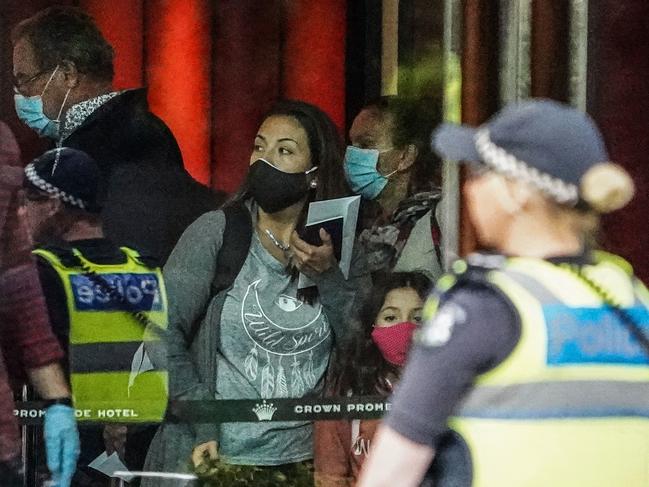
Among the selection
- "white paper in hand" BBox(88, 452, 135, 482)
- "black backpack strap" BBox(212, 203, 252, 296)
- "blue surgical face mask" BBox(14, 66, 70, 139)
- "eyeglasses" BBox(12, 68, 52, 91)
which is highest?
"eyeglasses" BBox(12, 68, 52, 91)

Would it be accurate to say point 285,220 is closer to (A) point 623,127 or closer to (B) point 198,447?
(B) point 198,447

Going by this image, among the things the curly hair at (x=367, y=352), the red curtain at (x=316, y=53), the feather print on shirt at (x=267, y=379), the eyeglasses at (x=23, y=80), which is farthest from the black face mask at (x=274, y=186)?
the eyeglasses at (x=23, y=80)

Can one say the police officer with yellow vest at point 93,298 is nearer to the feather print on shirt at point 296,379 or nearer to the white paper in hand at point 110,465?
the white paper in hand at point 110,465

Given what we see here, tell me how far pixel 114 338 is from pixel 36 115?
86 centimetres

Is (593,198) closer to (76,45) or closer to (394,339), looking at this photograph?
(394,339)

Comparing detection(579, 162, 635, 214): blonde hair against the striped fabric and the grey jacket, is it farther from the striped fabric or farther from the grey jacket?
the striped fabric

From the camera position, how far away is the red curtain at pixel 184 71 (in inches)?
171

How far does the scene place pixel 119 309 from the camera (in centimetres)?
430

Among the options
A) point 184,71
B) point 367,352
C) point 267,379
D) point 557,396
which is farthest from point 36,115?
point 557,396

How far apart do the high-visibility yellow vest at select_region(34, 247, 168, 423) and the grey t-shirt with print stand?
0.87 ft

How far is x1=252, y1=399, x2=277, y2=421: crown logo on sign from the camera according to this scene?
177 inches

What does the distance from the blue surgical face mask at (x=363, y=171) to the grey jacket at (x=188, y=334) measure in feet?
1.74

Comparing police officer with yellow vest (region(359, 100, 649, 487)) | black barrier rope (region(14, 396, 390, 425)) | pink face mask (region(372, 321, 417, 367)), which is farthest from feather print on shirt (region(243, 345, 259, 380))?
police officer with yellow vest (region(359, 100, 649, 487))

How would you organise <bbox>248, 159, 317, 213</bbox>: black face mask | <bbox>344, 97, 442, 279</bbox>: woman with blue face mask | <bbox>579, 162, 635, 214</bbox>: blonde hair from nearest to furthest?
<bbox>579, 162, 635, 214</bbox>: blonde hair → <bbox>248, 159, 317, 213</bbox>: black face mask → <bbox>344, 97, 442, 279</bbox>: woman with blue face mask
